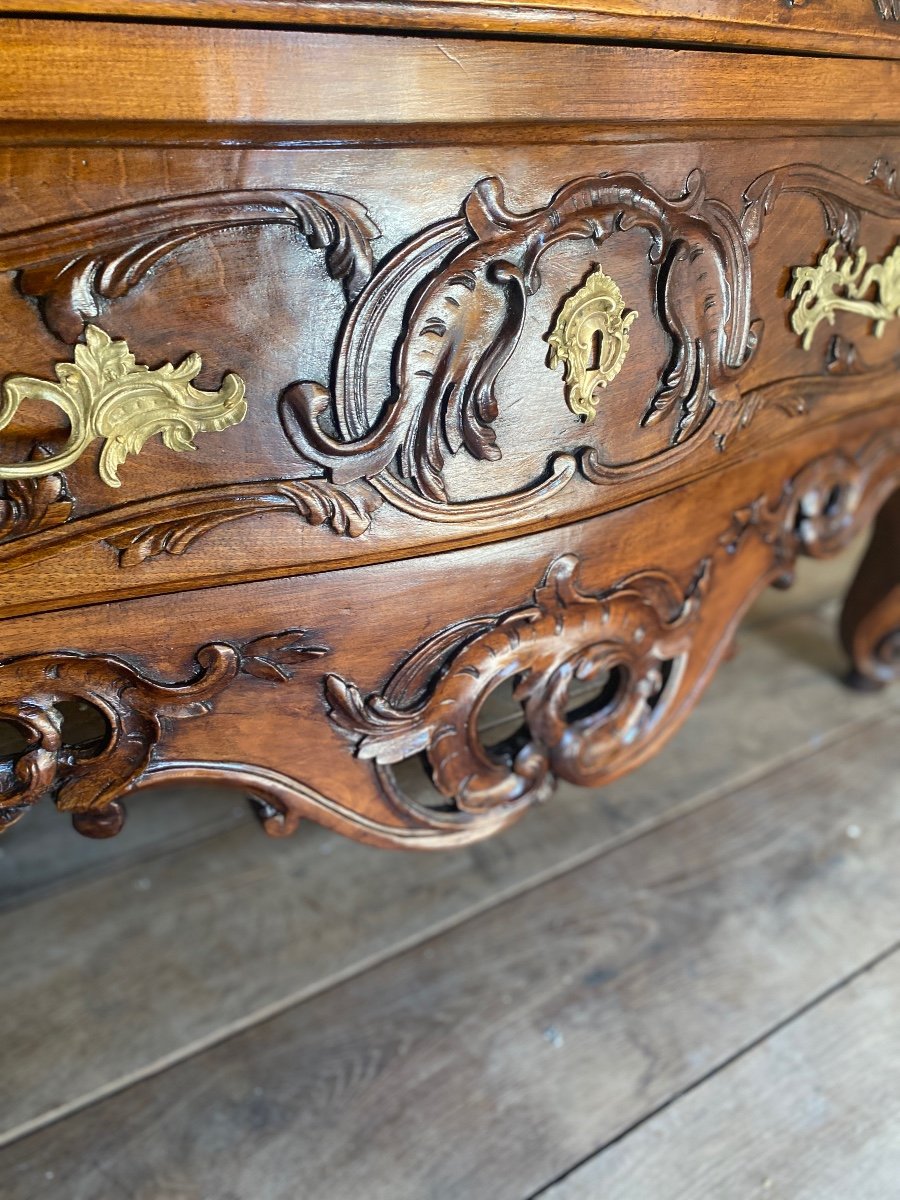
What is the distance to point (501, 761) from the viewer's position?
49cm

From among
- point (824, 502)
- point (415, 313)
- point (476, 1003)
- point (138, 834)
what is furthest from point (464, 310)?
point (138, 834)

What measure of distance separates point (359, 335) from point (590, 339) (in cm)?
10

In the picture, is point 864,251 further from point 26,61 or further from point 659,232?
point 26,61

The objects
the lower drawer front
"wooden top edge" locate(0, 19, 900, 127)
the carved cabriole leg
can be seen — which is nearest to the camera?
"wooden top edge" locate(0, 19, 900, 127)

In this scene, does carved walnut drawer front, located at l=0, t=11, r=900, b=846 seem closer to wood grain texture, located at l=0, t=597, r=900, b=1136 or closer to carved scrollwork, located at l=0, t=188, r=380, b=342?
carved scrollwork, located at l=0, t=188, r=380, b=342

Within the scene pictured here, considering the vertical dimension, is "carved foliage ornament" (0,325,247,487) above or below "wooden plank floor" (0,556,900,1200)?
above

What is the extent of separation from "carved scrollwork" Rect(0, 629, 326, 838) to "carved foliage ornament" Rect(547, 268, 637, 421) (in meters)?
0.15

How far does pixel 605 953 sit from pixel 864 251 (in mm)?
469

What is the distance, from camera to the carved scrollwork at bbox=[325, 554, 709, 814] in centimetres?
44

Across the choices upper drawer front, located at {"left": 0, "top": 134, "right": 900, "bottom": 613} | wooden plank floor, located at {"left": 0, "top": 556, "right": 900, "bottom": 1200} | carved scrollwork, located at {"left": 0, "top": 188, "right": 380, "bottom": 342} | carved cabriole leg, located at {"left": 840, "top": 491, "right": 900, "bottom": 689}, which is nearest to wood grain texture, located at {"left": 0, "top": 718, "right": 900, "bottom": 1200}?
wooden plank floor, located at {"left": 0, "top": 556, "right": 900, "bottom": 1200}

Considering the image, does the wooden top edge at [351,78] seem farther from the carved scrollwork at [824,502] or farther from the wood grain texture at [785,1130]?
the wood grain texture at [785,1130]

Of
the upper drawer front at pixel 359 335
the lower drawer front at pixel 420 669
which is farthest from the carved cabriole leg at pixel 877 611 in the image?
A: the upper drawer front at pixel 359 335

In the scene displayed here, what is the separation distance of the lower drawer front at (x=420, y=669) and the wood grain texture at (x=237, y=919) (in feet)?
0.77

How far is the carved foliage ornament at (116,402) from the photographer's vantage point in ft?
1.02
